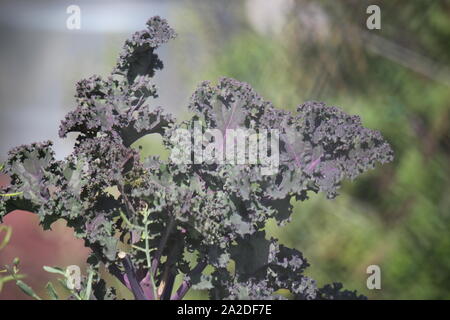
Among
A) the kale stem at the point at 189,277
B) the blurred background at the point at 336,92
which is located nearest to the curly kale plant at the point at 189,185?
the kale stem at the point at 189,277

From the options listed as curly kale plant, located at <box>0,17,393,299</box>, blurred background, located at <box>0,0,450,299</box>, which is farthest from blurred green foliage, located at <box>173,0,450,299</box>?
curly kale plant, located at <box>0,17,393,299</box>

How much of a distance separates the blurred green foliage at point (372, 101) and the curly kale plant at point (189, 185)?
1.48 ft

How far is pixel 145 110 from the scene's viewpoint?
0.83 metres

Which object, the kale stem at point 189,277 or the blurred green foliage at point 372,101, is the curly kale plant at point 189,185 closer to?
the kale stem at point 189,277

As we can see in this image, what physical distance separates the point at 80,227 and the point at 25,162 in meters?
0.12

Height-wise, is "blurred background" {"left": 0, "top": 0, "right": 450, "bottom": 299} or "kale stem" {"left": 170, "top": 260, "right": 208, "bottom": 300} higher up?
"blurred background" {"left": 0, "top": 0, "right": 450, "bottom": 299}

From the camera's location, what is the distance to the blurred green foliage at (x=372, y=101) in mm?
1238

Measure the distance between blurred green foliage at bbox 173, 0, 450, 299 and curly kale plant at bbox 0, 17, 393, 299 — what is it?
450mm

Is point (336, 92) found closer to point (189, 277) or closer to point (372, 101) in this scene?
point (372, 101)

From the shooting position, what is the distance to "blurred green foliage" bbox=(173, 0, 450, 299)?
124cm

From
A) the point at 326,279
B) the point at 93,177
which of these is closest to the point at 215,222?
the point at 93,177

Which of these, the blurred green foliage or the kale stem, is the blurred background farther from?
Answer: the kale stem

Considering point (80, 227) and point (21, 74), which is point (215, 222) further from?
point (21, 74)

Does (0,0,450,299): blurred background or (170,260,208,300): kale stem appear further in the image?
(0,0,450,299): blurred background
